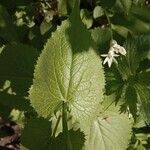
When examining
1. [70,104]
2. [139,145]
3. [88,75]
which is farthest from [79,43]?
[139,145]

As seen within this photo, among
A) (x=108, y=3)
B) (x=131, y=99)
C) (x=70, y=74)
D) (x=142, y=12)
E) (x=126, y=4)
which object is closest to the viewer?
(x=70, y=74)

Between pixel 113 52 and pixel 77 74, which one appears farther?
pixel 113 52

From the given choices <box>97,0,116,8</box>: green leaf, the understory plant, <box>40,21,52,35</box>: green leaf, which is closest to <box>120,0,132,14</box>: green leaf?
the understory plant

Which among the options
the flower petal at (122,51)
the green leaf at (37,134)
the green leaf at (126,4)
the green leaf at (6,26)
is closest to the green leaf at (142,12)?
the green leaf at (126,4)

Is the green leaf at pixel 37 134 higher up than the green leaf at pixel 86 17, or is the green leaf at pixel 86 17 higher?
the green leaf at pixel 86 17

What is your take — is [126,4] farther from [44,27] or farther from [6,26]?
[6,26]

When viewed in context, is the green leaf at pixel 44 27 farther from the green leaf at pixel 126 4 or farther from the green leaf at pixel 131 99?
the green leaf at pixel 131 99

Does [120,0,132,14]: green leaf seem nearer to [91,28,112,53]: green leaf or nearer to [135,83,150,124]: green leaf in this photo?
[91,28,112,53]: green leaf

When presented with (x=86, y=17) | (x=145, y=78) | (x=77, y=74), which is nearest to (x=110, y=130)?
(x=145, y=78)
